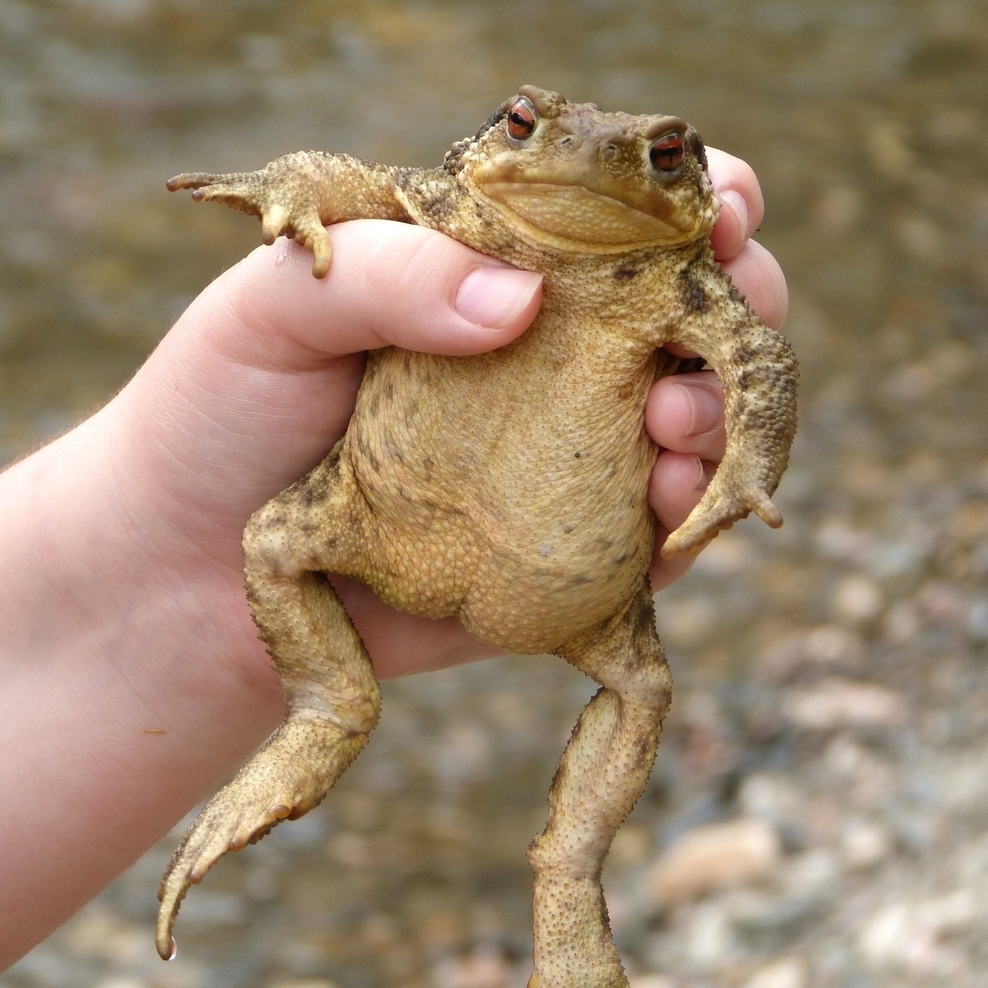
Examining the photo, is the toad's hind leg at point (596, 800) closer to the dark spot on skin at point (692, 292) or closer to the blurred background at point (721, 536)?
the dark spot on skin at point (692, 292)

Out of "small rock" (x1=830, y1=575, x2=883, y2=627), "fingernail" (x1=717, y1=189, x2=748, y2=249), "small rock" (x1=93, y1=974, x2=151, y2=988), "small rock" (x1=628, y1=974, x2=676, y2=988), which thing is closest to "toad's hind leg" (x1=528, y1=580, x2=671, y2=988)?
"fingernail" (x1=717, y1=189, x2=748, y2=249)

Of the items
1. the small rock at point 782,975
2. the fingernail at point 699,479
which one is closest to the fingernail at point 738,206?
the fingernail at point 699,479

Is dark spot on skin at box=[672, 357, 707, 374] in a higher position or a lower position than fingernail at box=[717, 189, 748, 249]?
lower

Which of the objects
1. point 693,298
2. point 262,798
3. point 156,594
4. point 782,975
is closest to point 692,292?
point 693,298

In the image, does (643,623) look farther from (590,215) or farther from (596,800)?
(590,215)

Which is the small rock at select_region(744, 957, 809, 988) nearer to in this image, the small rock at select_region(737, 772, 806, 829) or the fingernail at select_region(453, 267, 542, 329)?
the small rock at select_region(737, 772, 806, 829)

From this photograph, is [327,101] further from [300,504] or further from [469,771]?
[300,504]

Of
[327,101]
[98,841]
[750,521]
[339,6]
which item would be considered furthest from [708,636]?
[339,6]
